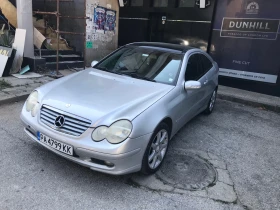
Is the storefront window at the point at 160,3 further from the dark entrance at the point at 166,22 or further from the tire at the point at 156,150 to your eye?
the tire at the point at 156,150

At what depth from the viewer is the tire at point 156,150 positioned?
9.56 feet

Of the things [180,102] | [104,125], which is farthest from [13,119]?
[180,102]

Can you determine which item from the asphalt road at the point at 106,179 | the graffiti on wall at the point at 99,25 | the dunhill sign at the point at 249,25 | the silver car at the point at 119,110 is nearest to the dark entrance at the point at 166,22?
the dunhill sign at the point at 249,25

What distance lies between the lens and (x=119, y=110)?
279cm

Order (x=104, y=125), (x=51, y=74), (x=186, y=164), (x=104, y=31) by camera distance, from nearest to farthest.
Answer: (x=104, y=125) → (x=186, y=164) → (x=51, y=74) → (x=104, y=31)

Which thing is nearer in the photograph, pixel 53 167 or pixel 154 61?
pixel 53 167

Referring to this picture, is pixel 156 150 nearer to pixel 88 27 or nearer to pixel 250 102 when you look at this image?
pixel 250 102

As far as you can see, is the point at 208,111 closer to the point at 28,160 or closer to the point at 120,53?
the point at 120,53

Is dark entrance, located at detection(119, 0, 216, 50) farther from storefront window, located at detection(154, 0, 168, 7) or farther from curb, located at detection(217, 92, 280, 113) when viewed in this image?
curb, located at detection(217, 92, 280, 113)

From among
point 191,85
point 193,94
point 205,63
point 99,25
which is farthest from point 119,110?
point 99,25

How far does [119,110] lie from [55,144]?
0.79 meters

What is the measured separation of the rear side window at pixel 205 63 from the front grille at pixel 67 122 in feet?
9.52

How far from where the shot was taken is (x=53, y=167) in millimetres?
3090

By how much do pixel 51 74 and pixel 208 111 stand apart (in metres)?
4.37
